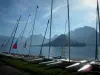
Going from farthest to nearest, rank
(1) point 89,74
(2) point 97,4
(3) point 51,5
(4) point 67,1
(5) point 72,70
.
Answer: (3) point 51,5, (2) point 97,4, (4) point 67,1, (5) point 72,70, (1) point 89,74

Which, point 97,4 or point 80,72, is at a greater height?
point 97,4

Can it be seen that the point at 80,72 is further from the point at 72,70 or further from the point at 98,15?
the point at 98,15

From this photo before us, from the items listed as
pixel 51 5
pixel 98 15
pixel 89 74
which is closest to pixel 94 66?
pixel 89 74

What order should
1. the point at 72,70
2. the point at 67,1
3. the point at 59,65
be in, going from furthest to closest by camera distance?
the point at 67,1 < the point at 59,65 < the point at 72,70

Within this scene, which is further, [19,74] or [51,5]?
[51,5]

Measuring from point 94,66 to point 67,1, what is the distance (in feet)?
55.7

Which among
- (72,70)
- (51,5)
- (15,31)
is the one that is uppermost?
(51,5)

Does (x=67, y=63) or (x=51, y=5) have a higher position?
(x=51, y=5)

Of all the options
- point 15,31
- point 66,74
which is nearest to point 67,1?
point 66,74

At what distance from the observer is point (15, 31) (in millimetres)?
72562

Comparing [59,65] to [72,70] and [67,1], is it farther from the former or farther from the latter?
[67,1]

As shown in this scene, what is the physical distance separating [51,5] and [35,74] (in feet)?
89.5

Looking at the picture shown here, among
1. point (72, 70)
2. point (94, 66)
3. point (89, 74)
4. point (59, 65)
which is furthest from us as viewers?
point (59, 65)

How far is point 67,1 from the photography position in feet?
116
